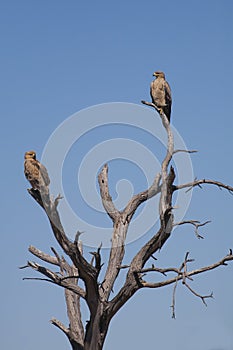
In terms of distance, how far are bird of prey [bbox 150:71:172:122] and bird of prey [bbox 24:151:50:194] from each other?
2.21 m

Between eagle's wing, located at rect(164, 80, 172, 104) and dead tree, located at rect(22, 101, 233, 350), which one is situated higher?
eagle's wing, located at rect(164, 80, 172, 104)

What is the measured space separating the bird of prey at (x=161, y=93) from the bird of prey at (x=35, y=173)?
2.21m

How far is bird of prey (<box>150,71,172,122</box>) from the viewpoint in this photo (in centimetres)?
1136

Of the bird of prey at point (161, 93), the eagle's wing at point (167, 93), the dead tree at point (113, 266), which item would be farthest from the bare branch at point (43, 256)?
the eagle's wing at point (167, 93)

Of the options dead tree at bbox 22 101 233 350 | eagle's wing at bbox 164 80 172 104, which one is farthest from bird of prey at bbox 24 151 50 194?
eagle's wing at bbox 164 80 172 104

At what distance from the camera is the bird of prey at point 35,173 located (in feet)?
33.1

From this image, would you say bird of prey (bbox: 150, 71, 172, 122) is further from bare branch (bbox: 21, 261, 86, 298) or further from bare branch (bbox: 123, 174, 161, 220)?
bare branch (bbox: 21, 261, 86, 298)

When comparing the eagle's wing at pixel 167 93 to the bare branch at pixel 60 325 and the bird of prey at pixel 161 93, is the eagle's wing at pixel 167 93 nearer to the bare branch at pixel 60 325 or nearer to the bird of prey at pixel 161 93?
the bird of prey at pixel 161 93

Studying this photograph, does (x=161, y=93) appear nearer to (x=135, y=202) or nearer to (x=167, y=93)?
(x=167, y=93)

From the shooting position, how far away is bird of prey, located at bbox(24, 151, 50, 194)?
10.1 m

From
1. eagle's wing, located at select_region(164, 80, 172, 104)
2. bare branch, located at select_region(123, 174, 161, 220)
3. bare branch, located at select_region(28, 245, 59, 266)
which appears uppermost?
eagle's wing, located at select_region(164, 80, 172, 104)

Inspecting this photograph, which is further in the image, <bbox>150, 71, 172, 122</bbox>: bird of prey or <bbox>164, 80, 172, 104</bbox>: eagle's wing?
<bbox>164, 80, 172, 104</bbox>: eagle's wing

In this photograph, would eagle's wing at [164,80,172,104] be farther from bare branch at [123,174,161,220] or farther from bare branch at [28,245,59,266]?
bare branch at [28,245,59,266]

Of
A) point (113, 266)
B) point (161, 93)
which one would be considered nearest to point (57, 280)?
point (113, 266)
